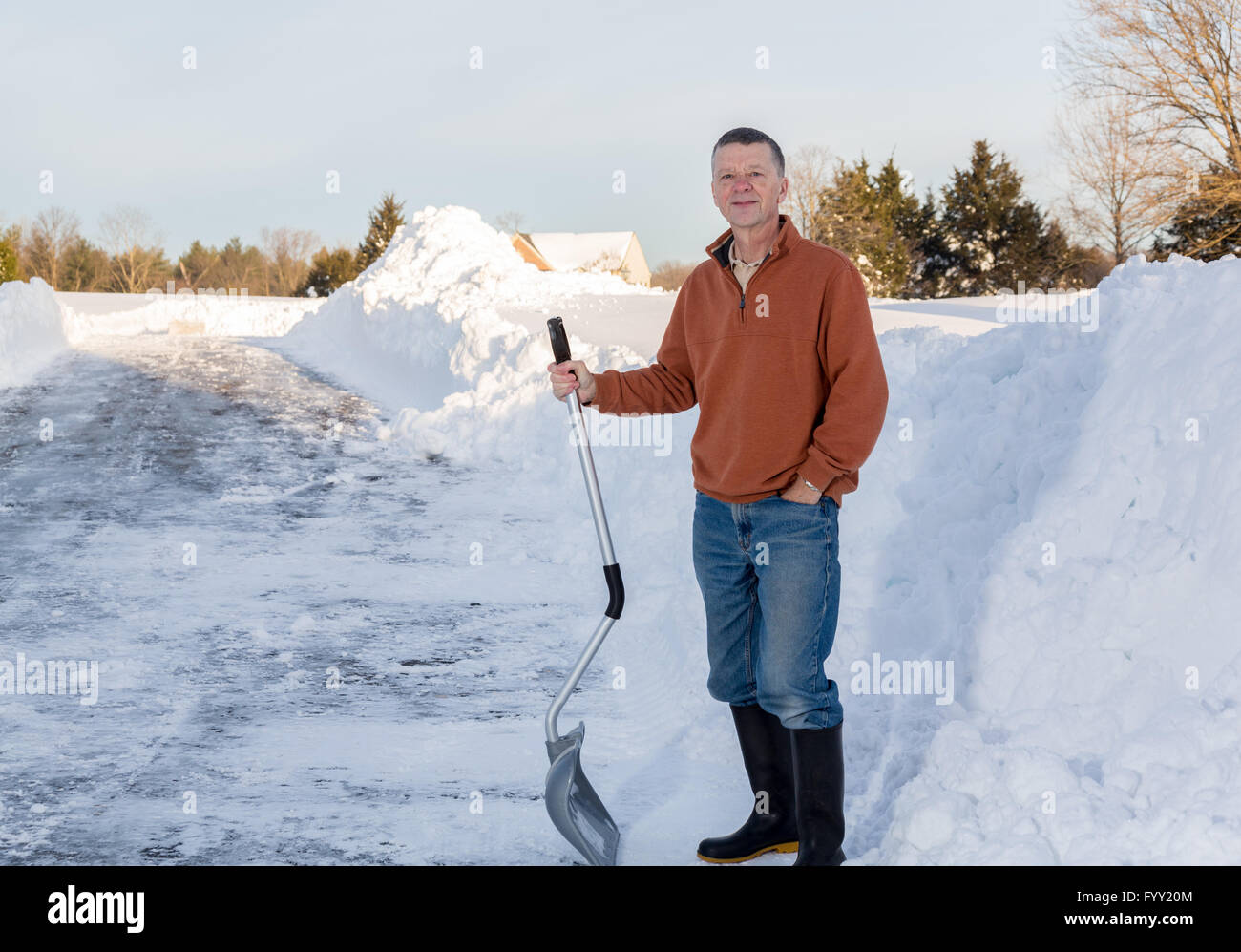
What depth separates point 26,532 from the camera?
7031 millimetres

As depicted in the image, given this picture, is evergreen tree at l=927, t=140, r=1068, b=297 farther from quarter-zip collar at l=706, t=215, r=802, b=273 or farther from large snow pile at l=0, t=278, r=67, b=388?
quarter-zip collar at l=706, t=215, r=802, b=273

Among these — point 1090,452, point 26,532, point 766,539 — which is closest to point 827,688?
point 766,539

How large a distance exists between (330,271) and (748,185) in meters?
46.3

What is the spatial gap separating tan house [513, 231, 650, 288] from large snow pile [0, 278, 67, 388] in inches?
1387

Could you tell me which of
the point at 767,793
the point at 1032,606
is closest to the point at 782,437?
the point at 767,793

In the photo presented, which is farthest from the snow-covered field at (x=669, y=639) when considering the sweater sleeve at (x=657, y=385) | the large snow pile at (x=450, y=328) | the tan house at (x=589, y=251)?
the tan house at (x=589, y=251)

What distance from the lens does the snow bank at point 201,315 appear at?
28.8 m

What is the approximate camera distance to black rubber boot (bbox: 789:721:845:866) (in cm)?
277

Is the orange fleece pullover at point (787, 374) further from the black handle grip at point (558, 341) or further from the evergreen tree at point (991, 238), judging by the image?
the evergreen tree at point (991, 238)

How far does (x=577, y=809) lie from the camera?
3088 mm

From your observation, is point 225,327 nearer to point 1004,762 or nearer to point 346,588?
point 346,588

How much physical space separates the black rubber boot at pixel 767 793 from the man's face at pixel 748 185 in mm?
1391

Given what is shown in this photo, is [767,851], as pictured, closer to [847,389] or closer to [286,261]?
[847,389]

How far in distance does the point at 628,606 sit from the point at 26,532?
436 cm
